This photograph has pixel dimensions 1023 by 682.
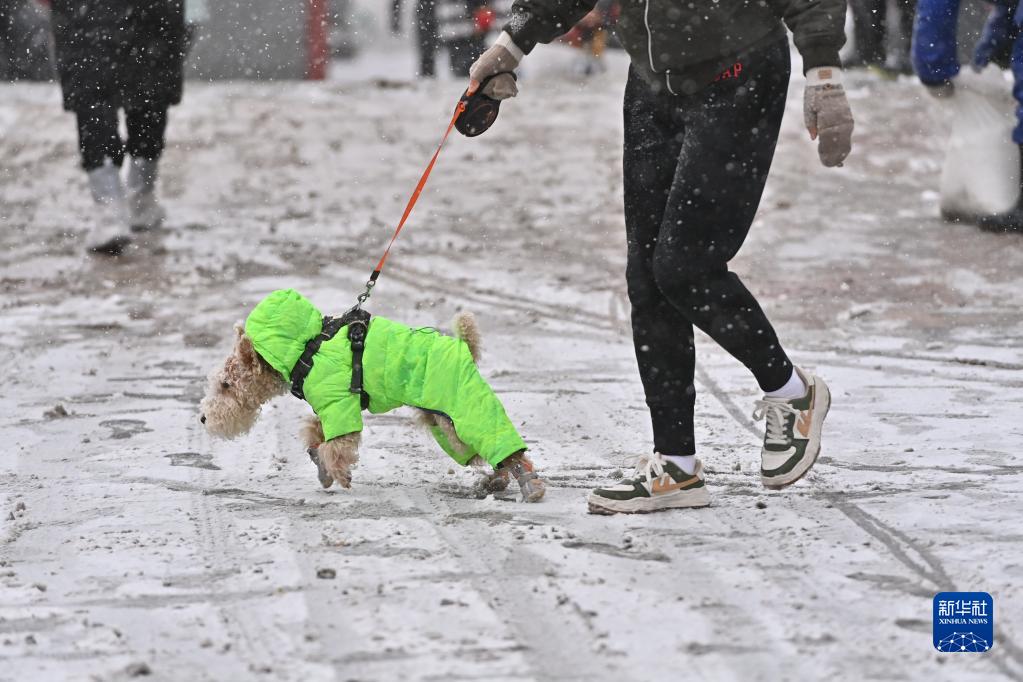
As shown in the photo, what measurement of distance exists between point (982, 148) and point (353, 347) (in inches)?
233

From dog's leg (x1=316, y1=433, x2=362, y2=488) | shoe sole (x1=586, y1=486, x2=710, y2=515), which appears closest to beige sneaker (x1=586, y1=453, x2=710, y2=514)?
shoe sole (x1=586, y1=486, x2=710, y2=515)

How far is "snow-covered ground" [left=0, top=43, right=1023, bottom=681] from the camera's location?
9.81 feet

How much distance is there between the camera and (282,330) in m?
4.11

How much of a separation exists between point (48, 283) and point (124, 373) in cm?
221

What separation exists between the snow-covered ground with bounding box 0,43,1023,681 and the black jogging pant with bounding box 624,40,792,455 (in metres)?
0.42

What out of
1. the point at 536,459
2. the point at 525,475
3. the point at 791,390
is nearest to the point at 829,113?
the point at 791,390

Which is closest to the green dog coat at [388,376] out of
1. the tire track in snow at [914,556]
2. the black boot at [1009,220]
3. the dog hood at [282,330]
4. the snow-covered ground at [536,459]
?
the dog hood at [282,330]

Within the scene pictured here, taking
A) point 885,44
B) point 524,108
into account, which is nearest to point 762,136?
point 524,108

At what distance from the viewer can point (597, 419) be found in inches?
203

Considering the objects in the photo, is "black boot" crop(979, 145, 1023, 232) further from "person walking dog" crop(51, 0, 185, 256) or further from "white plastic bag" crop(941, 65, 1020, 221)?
"person walking dog" crop(51, 0, 185, 256)

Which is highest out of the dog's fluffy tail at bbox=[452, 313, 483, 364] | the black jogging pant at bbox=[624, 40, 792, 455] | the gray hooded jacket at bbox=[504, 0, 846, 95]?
the gray hooded jacket at bbox=[504, 0, 846, 95]

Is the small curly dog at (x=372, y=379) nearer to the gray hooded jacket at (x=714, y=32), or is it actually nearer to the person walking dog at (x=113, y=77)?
the gray hooded jacket at (x=714, y=32)

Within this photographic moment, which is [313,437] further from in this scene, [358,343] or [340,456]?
[358,343]

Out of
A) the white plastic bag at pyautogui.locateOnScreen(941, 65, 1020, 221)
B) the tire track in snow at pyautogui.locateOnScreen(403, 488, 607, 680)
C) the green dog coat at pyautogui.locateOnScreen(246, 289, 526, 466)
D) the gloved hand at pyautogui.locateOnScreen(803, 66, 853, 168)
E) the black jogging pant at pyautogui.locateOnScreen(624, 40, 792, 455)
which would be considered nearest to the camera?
the tire track in snow at pyautogui.locateOnScreen(403, 488, 607, 680)
